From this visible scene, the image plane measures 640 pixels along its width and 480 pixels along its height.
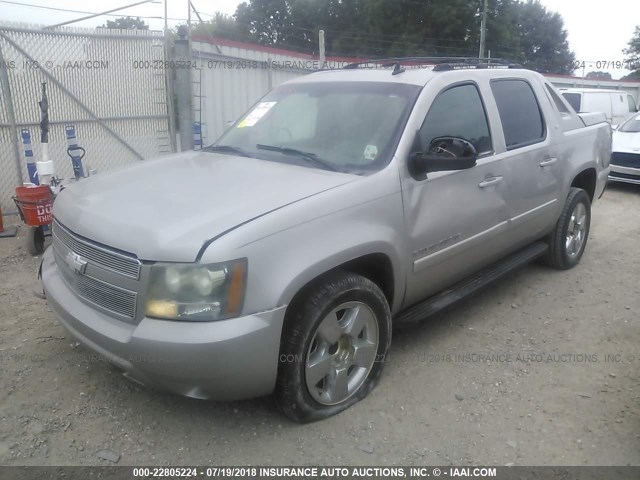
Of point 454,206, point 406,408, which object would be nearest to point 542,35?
point 454,206

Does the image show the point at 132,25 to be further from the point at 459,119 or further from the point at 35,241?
the point at 459,119

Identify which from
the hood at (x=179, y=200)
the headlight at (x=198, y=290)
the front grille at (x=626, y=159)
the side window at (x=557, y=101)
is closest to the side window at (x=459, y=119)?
the hood at (x=179, y=200)

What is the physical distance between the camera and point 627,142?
31.0 feet

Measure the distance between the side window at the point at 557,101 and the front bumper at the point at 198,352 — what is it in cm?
359

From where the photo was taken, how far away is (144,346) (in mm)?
2449

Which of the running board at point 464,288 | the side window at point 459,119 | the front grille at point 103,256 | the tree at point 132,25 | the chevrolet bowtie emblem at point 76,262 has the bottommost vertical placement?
the running board at point 464,288

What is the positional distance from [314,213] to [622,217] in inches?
251

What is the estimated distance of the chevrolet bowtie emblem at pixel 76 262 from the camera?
108 inches

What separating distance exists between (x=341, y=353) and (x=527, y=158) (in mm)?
2248

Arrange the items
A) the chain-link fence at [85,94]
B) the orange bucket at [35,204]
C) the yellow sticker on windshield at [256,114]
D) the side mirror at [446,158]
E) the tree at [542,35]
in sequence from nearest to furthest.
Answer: the side mirror at [446,158] < the yellow sticker on windshield at [256,114] < the orange bucket at [35,204] < the chain-link fence at [85,94] < the tree at [542,35]

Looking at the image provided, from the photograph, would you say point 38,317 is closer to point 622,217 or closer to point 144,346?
point 144,346

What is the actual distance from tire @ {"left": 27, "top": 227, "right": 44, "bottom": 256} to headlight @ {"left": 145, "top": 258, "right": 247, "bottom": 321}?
12.0ft

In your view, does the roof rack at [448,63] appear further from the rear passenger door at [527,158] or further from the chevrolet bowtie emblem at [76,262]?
the chevrolet bowtie emblem at [76,262]

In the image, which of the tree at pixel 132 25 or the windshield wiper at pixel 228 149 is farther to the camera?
the tree at pixel 132 25
